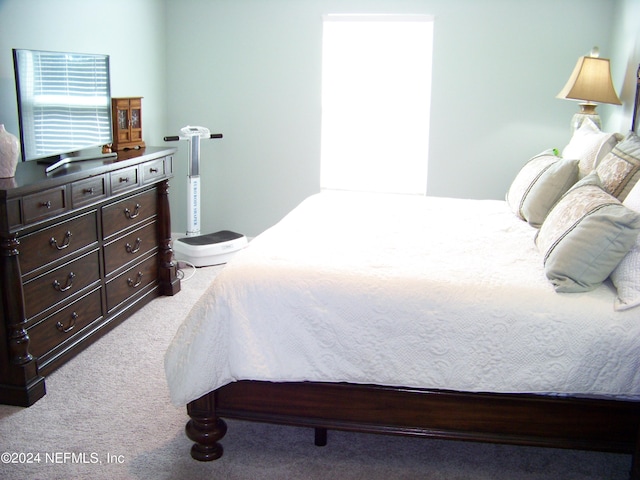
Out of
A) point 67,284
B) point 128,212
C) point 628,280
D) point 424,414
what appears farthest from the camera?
point 128,212

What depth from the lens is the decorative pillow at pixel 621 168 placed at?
2.79 meters

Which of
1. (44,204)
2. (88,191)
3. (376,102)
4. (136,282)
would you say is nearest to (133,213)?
(136,282)

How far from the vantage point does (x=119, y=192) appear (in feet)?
11.6

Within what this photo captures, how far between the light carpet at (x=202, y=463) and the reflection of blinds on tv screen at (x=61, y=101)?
3.96ft

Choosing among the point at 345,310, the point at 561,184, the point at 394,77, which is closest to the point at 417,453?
the point at 345,310

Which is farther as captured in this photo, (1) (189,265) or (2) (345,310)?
(1) (189,265)

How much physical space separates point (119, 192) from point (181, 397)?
5.09ft

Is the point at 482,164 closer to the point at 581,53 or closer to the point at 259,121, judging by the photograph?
the point at 581,53

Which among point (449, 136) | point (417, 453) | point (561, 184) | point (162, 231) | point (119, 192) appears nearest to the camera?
point (417, 453)

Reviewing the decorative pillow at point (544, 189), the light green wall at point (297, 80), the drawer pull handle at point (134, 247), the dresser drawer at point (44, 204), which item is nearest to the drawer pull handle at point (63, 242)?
the dresser drawer at point (44, 204)

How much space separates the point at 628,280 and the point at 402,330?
30.8 inches

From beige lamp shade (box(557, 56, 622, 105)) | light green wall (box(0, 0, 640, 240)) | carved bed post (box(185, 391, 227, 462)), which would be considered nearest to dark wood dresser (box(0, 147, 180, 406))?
carved bed post (box(185, 391, 227, 462))

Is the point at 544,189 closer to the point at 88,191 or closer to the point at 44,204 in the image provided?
the point at 88,191

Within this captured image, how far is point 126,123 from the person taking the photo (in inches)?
159
